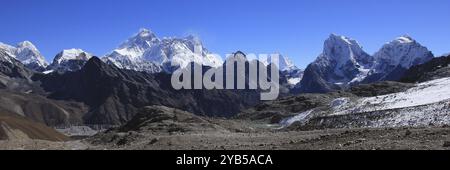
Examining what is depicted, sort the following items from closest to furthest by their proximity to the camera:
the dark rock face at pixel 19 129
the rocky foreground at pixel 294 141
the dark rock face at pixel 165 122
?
the rocky foreground at pixel 294 141 < the dark rock face at pixel 165 122 < the dark rock face at pixel 19 129

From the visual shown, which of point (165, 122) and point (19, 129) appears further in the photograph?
point (19, 129)

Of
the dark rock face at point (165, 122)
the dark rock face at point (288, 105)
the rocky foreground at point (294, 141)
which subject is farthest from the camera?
the dark rock face at point (288, 105)

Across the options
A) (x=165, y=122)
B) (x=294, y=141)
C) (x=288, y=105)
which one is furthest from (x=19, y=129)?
(x=288, y=105)

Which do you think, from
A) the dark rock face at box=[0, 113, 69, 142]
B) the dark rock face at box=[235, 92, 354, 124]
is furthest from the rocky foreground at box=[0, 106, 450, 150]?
the dark rock face at box=[235, 92, 354, 124]

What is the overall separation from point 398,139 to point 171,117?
194 feet

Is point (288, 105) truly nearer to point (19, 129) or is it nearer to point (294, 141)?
point (19, 129)

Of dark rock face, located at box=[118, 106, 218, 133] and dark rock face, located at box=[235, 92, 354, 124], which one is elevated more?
dark rock face, located at box=[235, 92, 354, 124]

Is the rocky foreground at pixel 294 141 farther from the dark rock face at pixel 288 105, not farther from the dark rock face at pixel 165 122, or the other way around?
the dark rock face at pixel 288 105

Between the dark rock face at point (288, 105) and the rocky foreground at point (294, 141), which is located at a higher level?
the dark rock face at point (288, 105)

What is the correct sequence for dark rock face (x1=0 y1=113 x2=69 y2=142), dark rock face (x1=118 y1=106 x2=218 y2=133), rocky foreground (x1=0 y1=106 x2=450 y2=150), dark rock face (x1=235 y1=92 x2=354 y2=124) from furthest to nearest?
dark rock face (x1=235 y1=92 x2=354 y2=124) < dark rock face (x1=0 y1=113 x2=69 y2=142) < dark rock face (x1=118 y1=106 x2=218 y2=133) < rocky foreground (x1=0 y1=106 x2=450 y2=150)

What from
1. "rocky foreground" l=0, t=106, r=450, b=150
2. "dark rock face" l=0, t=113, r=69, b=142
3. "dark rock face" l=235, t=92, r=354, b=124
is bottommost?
"rocky foreground" l=0, t=106, r=450, b=150

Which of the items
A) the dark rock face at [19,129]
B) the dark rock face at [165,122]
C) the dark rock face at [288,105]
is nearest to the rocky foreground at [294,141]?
the dark rock face at [165,122]

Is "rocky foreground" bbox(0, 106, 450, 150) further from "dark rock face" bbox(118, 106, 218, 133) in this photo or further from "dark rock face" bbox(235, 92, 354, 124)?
"dark rock face" bbox(235, 92, 354, 124)
